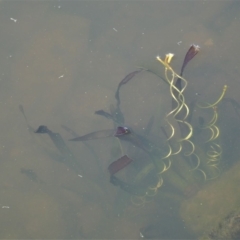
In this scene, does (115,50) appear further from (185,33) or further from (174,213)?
(174,213)

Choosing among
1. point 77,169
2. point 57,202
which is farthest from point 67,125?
point 57,202

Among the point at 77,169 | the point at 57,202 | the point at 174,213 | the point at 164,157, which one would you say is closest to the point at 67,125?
the point at 77,169

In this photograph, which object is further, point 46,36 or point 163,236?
point 46,36

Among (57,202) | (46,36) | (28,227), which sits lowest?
(28,227)

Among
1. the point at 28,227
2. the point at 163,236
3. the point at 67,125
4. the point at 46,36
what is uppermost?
the point at 46,36

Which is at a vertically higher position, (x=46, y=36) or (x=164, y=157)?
(x=46, y=36)

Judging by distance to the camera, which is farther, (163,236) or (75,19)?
(75,19)

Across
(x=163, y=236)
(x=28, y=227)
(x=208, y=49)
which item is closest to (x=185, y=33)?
(x=208, y=49)

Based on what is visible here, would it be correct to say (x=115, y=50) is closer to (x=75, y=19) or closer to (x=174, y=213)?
(x=75, y=19)

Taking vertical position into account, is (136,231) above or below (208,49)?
below
